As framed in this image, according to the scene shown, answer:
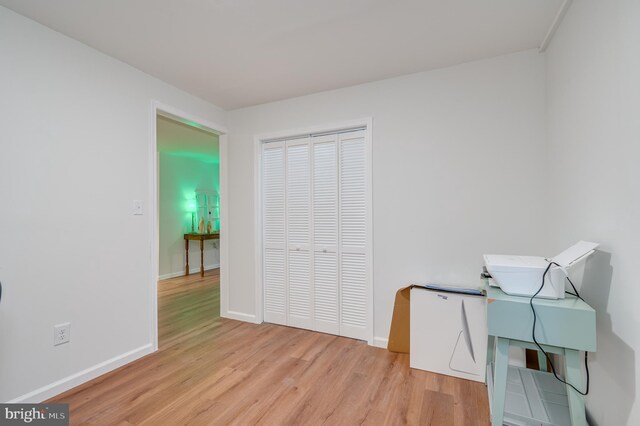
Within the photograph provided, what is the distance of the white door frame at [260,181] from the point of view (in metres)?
2.64

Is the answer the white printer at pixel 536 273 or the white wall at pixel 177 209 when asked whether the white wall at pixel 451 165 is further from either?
the white wall at pixel 177 209

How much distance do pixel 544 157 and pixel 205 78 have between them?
2.85m

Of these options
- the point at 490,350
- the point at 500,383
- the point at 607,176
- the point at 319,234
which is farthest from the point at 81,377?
the point at 607,176

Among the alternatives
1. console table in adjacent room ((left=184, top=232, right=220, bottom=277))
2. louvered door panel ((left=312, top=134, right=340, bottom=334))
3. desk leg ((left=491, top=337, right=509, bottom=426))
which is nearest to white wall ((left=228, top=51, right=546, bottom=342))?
louvered door panel ((left=312, top=134, right=340, bottom=334))

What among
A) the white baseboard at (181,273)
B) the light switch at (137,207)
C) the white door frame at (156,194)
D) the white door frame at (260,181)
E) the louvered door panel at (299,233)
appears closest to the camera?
the light switch at (137,207)

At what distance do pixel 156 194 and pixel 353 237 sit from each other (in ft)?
6.00

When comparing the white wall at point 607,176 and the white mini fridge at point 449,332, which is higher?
the white wall at point 607,176

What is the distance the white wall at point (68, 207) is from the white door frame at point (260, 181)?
1.05 metres

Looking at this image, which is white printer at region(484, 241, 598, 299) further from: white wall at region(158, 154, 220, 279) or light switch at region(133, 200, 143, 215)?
white wall at region(158, 154, 220, 279)

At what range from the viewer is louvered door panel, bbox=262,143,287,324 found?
3115 mm

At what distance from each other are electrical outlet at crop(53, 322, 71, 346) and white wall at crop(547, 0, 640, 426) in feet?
9.91

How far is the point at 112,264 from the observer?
2225 mm

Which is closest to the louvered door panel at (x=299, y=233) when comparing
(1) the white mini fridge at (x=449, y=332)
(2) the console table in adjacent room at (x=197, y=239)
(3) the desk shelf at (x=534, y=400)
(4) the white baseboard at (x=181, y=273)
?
(1) the white mini fridge at (x=449, y=332)
